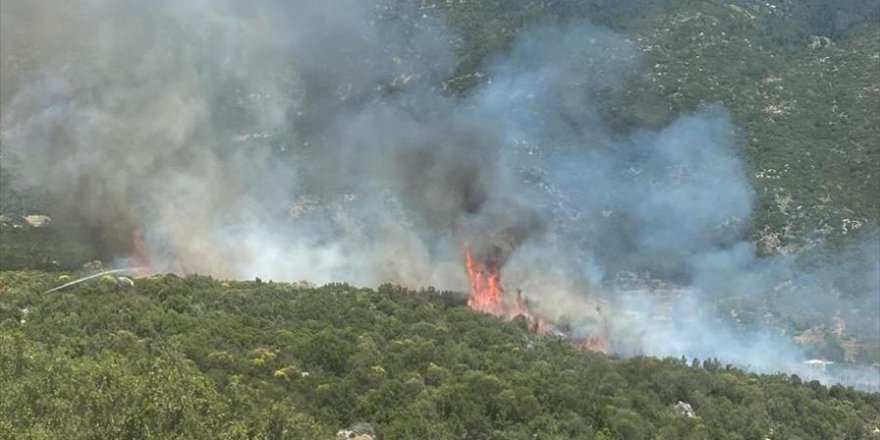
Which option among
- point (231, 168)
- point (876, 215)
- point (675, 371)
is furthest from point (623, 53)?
point (675, 371)

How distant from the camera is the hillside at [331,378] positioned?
30.2 metres

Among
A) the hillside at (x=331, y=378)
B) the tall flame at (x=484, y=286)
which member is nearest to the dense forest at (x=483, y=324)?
the hillside at (x=331, y=378)

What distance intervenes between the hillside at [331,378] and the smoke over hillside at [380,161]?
1897 centimetres

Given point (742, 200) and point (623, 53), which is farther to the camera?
point (623, 53)

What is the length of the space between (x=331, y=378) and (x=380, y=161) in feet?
159

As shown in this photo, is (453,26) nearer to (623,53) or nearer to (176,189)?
(623,53)

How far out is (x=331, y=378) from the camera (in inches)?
1586

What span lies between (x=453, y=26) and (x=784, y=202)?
36248 mm

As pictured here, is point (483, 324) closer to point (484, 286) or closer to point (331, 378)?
point (331, 378)

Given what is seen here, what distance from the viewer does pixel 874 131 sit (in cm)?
7919

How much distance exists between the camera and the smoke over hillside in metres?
72.6

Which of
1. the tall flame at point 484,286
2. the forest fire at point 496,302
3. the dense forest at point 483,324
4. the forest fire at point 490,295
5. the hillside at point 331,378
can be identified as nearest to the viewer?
the hillside at point 331,378

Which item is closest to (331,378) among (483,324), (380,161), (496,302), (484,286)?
(483,324)

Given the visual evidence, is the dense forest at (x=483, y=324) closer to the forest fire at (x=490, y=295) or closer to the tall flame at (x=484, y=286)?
the forest fire at (x=490, y=295)
